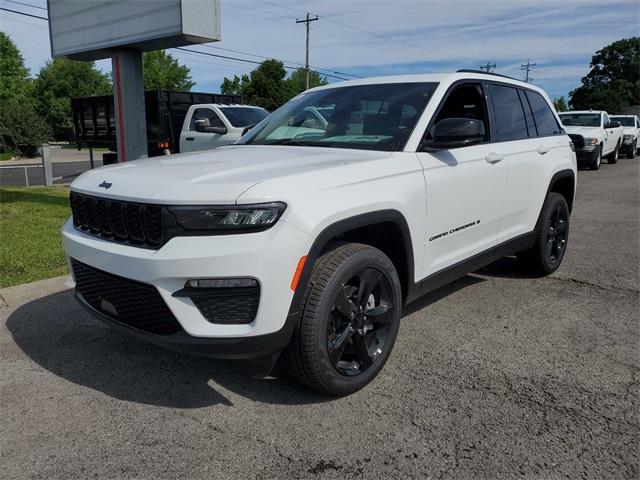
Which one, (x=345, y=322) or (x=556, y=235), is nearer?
(x=345, y=322)

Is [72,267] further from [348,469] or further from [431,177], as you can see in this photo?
[431,177]

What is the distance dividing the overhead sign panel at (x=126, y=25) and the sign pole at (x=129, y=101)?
298 millimetres

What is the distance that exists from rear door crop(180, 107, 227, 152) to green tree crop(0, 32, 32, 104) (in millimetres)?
51757

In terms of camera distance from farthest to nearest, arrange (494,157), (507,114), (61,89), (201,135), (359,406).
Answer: (61,89) < (201,135) < (507,114) < (494,157) < (359,406)

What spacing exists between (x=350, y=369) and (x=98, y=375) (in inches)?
62.4

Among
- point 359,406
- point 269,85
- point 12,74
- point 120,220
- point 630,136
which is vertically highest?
point 12,74

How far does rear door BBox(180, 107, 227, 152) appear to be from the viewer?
12.1 m

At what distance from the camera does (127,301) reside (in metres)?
2.80

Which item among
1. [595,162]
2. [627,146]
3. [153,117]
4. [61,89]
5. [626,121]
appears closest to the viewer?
[153,117]

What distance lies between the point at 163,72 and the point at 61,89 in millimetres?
13797

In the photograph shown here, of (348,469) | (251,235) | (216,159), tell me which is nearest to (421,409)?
(348,469)

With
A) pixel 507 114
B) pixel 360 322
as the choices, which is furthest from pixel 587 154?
pixel 360 322

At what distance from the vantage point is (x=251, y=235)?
8.18 ft

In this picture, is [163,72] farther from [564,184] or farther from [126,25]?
[564,184]
